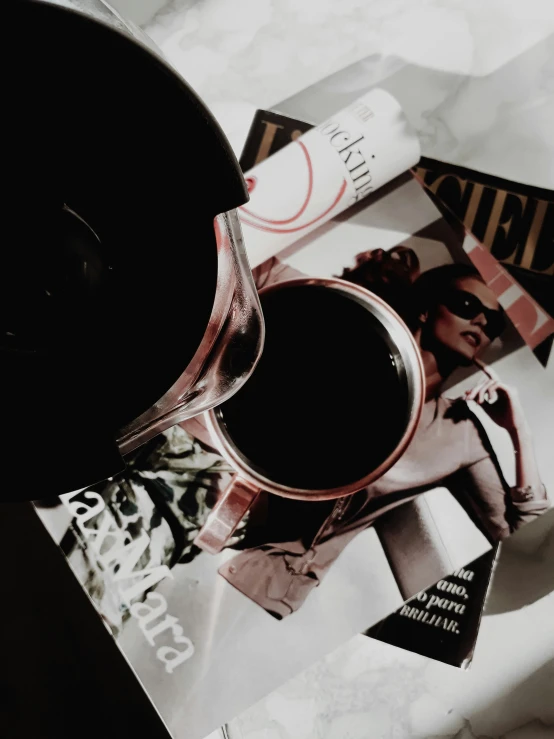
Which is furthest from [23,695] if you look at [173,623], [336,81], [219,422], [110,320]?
[336,81]

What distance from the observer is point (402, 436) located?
0.40 meters

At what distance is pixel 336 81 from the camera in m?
0.49

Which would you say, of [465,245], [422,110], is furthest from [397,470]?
[422,110]

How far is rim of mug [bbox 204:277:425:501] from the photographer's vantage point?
399mm

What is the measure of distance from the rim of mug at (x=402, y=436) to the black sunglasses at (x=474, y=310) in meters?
0.08

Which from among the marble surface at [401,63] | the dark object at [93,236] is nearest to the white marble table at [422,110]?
the marble surface at [401,63]

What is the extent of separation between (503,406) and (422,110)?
0.82 ft

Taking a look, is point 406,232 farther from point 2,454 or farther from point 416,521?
point 2,454

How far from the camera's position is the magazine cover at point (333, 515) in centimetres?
47

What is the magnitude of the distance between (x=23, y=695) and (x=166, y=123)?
1.89 ft

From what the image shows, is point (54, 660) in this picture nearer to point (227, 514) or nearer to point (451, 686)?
point (227, 514)

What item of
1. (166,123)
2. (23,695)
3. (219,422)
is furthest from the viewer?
(23,695)

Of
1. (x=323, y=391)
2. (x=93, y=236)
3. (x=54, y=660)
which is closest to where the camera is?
(x=93, y=236)

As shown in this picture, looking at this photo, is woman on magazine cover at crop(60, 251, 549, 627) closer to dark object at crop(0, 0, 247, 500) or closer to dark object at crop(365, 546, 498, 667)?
dark object at crop(365, 546, 498, 667)
